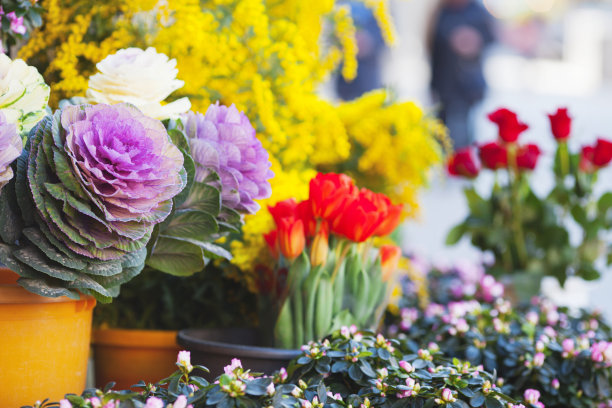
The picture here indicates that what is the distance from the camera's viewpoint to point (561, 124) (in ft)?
6.11

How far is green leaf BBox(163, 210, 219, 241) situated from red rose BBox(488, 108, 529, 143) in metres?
1.05

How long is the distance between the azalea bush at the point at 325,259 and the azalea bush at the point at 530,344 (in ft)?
0.40

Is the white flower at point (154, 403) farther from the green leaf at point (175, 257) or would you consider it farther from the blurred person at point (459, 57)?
the blurred person at point (459, 57)

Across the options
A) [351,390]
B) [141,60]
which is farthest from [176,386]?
[141,60]

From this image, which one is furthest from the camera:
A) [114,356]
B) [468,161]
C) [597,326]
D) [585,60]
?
[585,60]

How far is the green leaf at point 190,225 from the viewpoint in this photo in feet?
3.21

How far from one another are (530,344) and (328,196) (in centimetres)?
47

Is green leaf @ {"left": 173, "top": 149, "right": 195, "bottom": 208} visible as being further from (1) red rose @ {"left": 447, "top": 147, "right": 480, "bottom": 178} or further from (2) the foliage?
(1) red rose @ {"left": 447, "top": 147, "right": 480, "bottom": 178}

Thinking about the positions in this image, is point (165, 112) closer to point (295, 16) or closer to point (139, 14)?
point (139, 14)

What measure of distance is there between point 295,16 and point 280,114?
284 millimetres

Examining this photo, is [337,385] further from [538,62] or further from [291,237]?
[538,62]

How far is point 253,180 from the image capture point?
3.35ft

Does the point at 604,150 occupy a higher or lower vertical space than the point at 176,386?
higher

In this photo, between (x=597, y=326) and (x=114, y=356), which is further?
(x=597, y=326)
